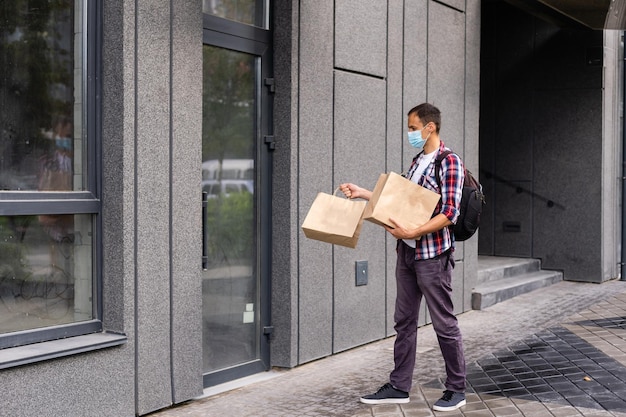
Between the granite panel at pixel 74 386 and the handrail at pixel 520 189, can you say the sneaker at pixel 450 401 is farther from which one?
the handrail at pixel 520 189

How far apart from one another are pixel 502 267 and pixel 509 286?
765mm

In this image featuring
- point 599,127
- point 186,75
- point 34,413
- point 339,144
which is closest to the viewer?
point 34,413

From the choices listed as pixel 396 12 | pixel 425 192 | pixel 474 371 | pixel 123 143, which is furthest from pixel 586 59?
pixel 123 143

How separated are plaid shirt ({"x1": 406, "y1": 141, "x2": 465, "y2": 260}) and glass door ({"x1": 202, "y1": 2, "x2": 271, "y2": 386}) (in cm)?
161

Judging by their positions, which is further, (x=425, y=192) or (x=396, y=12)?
(x=396, y=12)

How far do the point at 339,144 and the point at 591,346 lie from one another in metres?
3.03

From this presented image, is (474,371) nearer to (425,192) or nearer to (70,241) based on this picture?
(425,192)

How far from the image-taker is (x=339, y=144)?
781 cm

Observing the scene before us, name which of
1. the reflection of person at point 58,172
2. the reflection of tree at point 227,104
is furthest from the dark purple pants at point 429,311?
the reflection of person at point 58,172

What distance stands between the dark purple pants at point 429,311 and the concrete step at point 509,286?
15.6 feet

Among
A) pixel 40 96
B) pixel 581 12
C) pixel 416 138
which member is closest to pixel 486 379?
pixel 416 138

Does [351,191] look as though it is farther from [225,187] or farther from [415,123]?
[225,187]

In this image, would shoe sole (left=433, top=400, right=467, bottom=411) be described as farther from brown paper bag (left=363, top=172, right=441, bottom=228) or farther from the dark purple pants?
brown paper bag (left=363, top=172, right=441, bottom=228)

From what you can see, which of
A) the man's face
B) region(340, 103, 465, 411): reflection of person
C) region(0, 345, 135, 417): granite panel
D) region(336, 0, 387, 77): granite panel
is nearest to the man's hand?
region(340, 103, 465, 411): reflection of person
